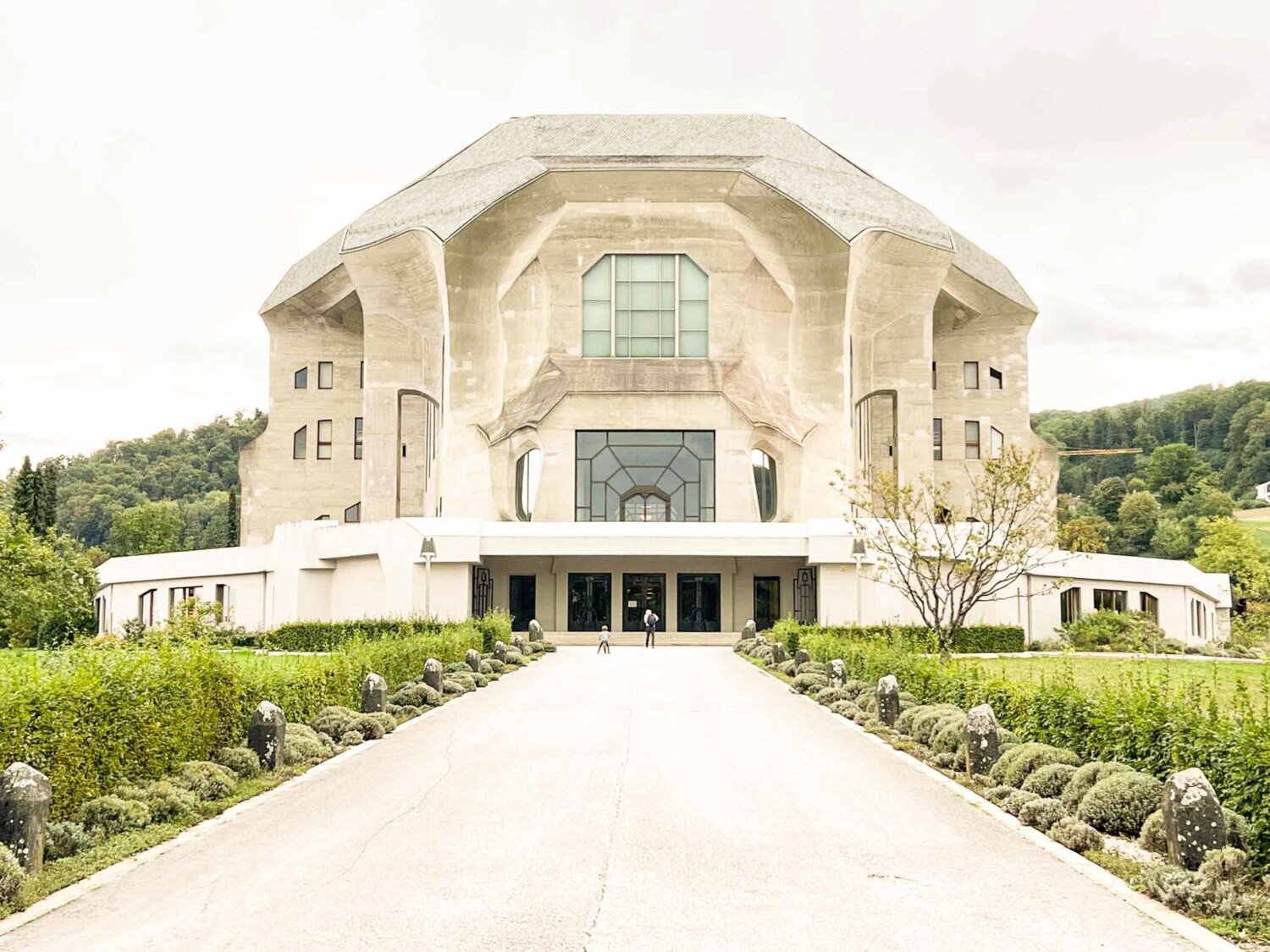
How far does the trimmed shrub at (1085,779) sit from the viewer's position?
1070 centimetres

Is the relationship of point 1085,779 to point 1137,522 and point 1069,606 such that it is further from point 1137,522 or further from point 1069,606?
point 1137,522

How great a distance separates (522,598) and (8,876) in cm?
3917

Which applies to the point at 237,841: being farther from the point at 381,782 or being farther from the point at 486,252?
the point at 486,252

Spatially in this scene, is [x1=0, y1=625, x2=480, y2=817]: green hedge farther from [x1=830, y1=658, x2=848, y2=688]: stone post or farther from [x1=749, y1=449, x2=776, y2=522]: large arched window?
[x1=749, y1=449, x2=776, y2=522]: large arched window

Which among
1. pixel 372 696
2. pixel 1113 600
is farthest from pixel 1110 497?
pixel 372 696

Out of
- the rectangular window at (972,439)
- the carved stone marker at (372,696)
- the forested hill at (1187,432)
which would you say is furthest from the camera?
the forested hill at (1187,432)

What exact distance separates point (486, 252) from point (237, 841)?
4100 centimetres

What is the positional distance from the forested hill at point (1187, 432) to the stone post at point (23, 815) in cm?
11429

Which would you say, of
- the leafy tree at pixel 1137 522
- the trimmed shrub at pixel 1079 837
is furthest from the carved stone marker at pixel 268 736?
the leafy tree at pixel 1137 522

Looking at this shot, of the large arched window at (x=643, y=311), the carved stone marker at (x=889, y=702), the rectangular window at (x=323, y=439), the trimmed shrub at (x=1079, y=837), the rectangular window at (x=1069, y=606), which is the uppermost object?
the large arched window at (x=643, y=311)

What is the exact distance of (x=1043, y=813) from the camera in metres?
10.5

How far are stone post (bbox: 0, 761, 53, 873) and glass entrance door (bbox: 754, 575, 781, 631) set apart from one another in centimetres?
3933

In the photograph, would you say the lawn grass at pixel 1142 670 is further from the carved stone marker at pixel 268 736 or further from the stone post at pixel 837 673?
the carved stone marker at pixel 268 736

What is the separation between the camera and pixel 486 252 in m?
49.1
